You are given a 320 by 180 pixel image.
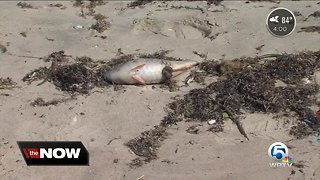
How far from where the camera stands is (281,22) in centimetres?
979

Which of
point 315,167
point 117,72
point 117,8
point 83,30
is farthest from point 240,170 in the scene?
point 117,8

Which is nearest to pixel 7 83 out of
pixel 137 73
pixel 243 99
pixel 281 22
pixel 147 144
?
pixel 137 73

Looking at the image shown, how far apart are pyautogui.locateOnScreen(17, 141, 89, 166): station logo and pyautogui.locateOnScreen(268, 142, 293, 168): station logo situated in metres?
2.41

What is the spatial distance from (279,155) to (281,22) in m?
4.16

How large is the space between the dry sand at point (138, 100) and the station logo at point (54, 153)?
92 mm

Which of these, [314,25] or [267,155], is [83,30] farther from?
[267,155]

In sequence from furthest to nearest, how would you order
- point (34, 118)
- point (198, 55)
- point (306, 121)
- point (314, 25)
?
point (314, 25) < point (198, 55) < point (34, 118) < point (306, 121)

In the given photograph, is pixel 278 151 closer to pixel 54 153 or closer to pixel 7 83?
pixel 54 153

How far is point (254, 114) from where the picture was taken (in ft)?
23.5

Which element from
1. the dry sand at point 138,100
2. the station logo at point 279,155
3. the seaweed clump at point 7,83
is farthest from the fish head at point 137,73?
the station logo at point 279,155

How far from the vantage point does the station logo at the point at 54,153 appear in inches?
254

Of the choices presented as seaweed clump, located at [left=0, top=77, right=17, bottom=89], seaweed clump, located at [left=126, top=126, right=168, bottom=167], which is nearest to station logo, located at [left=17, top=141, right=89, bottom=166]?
seaweed clump, located at [left=126, top=126, right=168, bottom=167]

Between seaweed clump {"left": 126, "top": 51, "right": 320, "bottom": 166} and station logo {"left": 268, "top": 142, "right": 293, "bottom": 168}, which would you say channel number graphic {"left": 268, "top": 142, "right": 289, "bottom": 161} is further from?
seaweed clump {"left": 126, "top": 51, "right": 320, "bottom": 166}

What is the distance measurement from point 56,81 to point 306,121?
13.5 feet
